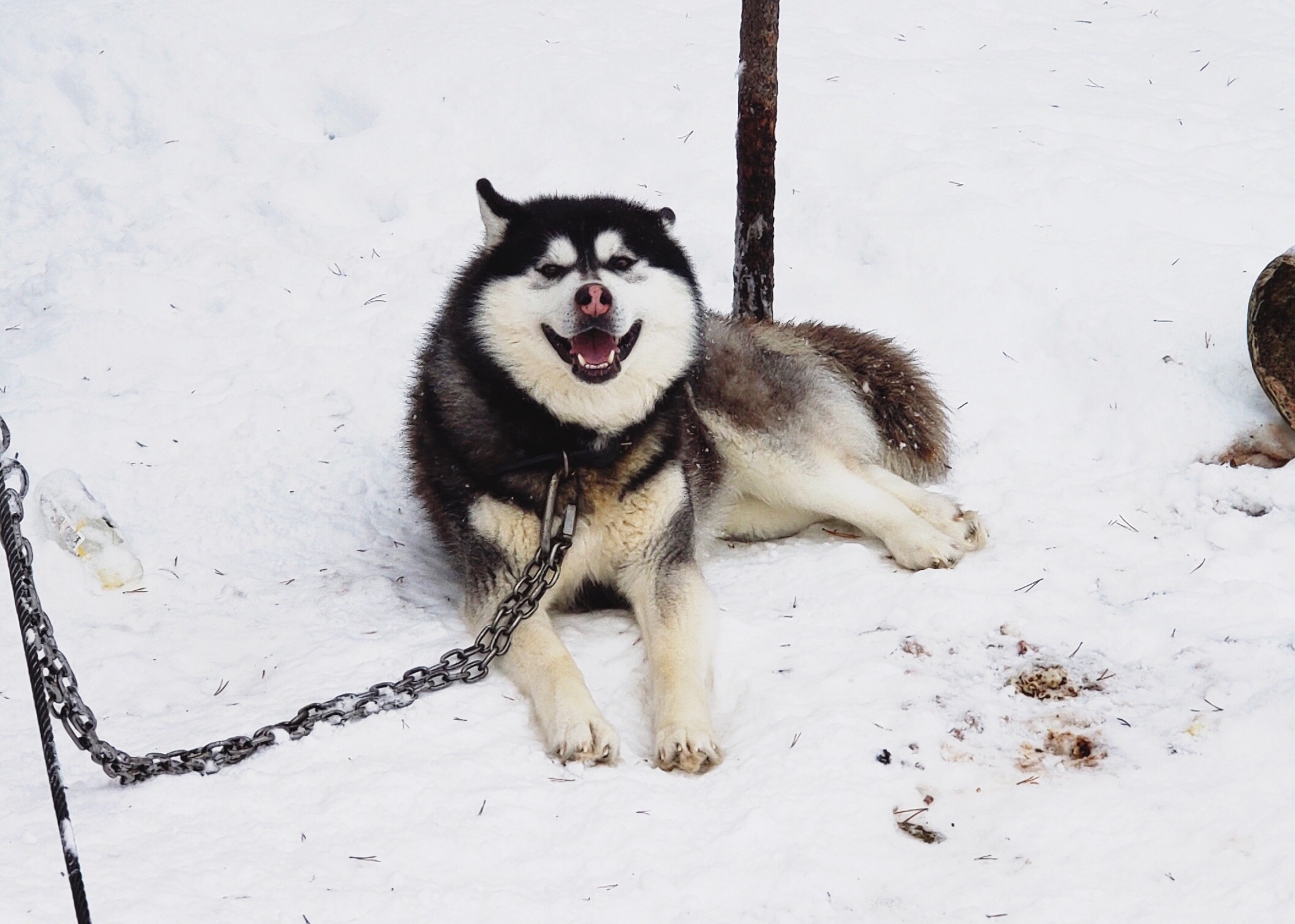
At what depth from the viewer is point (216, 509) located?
15.9ft

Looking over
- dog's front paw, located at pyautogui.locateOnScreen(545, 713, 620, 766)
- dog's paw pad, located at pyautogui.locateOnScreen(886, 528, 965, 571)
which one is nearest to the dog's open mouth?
dog's front paw, located at pyautogui.locateOnScreen(545, 713, 620, 766)

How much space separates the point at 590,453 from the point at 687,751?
1090 millimetres

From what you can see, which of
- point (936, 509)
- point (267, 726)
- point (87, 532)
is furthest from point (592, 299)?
point (87, 532)

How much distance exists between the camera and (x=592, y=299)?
140 inches

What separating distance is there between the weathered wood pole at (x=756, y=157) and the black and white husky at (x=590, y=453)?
1211mm

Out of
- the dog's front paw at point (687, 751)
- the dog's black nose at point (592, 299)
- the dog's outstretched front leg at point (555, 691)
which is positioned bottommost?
the dog's front paw at point (687, 751)

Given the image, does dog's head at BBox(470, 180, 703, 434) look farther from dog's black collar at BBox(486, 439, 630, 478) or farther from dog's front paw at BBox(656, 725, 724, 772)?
dog's front paw at BBox(656, 725, 724, 772)

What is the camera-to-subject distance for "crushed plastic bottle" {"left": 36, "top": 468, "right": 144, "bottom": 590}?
4.28 meters

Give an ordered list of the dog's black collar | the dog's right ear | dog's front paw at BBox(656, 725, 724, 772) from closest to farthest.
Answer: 1. dog's front paw at BBox(656, 725, 724, 772)
2. the dog's black collar
3. the dog's right ear

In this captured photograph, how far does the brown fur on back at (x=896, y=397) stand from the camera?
16.1 feet

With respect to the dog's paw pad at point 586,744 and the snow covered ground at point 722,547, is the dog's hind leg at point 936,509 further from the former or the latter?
the dog's paw pad at point 586,744

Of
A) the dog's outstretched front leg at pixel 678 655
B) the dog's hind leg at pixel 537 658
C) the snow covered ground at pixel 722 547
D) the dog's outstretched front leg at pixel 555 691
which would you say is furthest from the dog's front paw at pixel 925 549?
the dog's outstretched front leg at pixel 555 691

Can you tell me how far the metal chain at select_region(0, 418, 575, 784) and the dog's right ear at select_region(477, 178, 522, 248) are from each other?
0.85 m

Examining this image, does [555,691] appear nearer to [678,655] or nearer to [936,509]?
[678,655]
